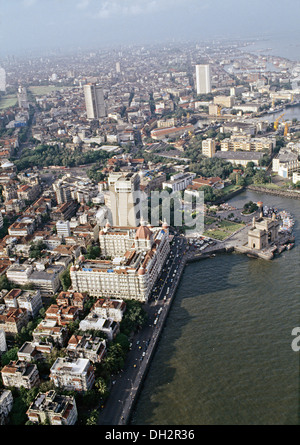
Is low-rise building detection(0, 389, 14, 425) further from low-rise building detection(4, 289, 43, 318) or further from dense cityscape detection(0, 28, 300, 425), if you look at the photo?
low-rise building detection(4, 289, 43, 318)

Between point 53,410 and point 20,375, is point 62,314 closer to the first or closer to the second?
point 20,375

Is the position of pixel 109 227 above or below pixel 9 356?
above

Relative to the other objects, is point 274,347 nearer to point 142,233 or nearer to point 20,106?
point 142,233

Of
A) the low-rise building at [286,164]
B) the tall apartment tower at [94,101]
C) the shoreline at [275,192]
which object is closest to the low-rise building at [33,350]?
the shoreline at [275,192]

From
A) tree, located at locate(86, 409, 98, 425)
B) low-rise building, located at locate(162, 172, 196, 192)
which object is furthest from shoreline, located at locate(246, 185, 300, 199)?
tree, located at locate(86, 409, 98, 425)

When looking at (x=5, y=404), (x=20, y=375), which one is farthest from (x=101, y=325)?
(x=5, y=404)

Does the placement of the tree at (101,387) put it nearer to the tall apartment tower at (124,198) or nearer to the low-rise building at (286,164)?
the tall apartment tower at (124,198)

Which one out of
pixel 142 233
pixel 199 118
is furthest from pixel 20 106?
pixel 142 233
